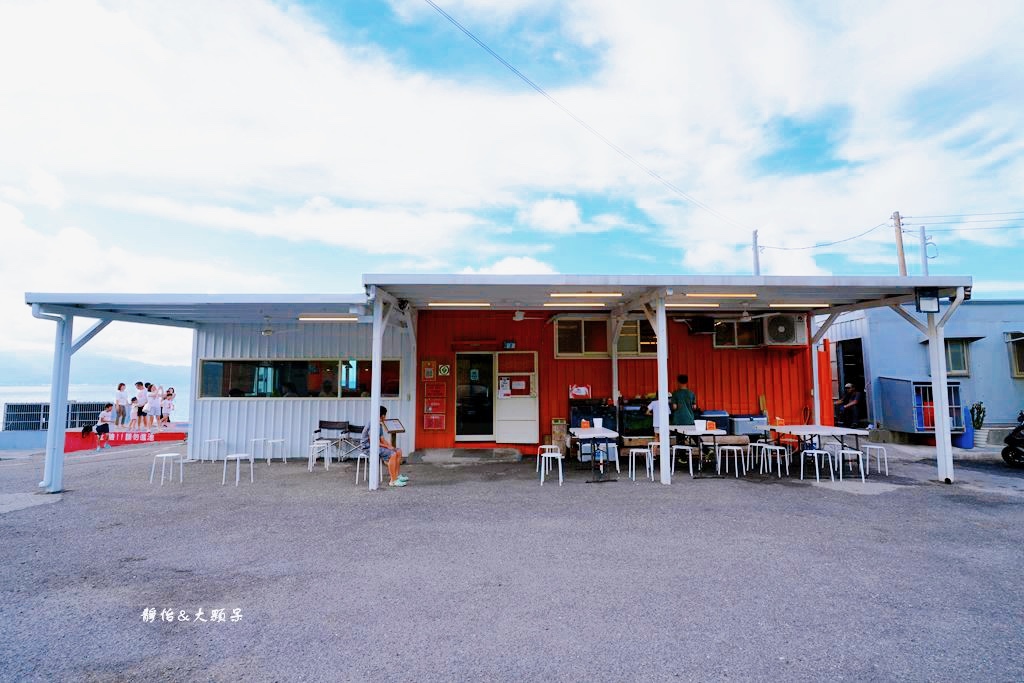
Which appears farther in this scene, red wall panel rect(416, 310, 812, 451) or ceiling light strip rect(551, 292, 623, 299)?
red wall panel rect(416, 310, 812, 451)

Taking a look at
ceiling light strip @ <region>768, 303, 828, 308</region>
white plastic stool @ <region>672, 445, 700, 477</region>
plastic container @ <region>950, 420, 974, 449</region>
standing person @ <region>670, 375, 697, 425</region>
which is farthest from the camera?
plastic container @ <region>950, 420, 974, 449</region>

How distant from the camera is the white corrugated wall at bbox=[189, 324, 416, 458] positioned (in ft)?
35.3

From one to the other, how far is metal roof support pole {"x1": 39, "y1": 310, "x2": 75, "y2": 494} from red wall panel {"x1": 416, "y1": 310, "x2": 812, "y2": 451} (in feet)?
18.9

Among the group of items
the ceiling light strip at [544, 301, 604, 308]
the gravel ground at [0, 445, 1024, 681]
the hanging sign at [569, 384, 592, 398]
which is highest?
the ceiling light strip at [544, 301, 604, 308]

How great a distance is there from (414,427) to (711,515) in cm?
664

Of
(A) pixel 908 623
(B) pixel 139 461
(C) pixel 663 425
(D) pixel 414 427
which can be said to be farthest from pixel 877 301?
(B) pixel 139 461

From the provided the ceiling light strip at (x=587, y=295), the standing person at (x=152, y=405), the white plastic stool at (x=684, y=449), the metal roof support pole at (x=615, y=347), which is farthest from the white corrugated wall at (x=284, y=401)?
the standing person at (x=152, y=405)

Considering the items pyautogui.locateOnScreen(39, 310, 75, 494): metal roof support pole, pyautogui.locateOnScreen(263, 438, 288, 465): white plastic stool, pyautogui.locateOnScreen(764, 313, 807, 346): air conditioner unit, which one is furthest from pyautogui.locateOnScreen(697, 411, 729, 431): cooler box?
pyautogui.locateOnScreen(39, 310, 75, 494): metal roof support pole

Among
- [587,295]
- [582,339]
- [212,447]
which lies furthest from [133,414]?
[587,295]

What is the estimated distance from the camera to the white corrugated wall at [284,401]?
1077cm

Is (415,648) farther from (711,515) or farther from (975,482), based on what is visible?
(975,482)

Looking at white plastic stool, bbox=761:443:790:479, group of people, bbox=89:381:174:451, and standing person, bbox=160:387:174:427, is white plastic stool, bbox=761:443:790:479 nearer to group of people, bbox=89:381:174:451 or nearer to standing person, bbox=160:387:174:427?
group of people, bbox=89:381:174:451

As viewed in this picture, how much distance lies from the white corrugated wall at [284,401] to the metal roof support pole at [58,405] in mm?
2828

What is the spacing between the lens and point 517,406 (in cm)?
1126
